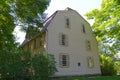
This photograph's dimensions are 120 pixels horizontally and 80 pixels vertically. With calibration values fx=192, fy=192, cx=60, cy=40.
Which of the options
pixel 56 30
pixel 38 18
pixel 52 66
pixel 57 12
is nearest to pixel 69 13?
pixel 57 12

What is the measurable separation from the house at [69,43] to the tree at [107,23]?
1.44m

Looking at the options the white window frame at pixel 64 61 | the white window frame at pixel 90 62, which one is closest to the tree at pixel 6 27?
the white window frame at pixel 64 61

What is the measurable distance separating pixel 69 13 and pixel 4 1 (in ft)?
35.8

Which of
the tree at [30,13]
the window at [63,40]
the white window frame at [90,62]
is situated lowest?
the white window frame at [90,62]

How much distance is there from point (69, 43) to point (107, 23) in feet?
20.2

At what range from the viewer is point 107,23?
27047mm

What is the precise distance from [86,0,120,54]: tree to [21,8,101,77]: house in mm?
1443

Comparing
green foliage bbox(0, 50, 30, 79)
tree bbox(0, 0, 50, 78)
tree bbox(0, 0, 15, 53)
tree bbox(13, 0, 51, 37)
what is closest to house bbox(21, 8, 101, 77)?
tree bbox(13, 0, 51, 37)

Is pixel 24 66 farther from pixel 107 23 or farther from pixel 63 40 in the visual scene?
pixel 107 23

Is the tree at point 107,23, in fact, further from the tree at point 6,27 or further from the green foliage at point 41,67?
the tree at point 6,27

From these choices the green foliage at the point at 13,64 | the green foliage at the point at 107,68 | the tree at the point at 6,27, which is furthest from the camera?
the green foliage at the point at 107,68

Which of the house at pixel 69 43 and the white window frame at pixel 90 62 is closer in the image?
the house at pixel 69 43

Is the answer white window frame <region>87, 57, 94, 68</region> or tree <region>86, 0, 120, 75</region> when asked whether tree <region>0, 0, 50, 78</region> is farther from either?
white window frame <region>87, 57, 94, 68</region>

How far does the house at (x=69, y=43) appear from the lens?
79.5 ft
